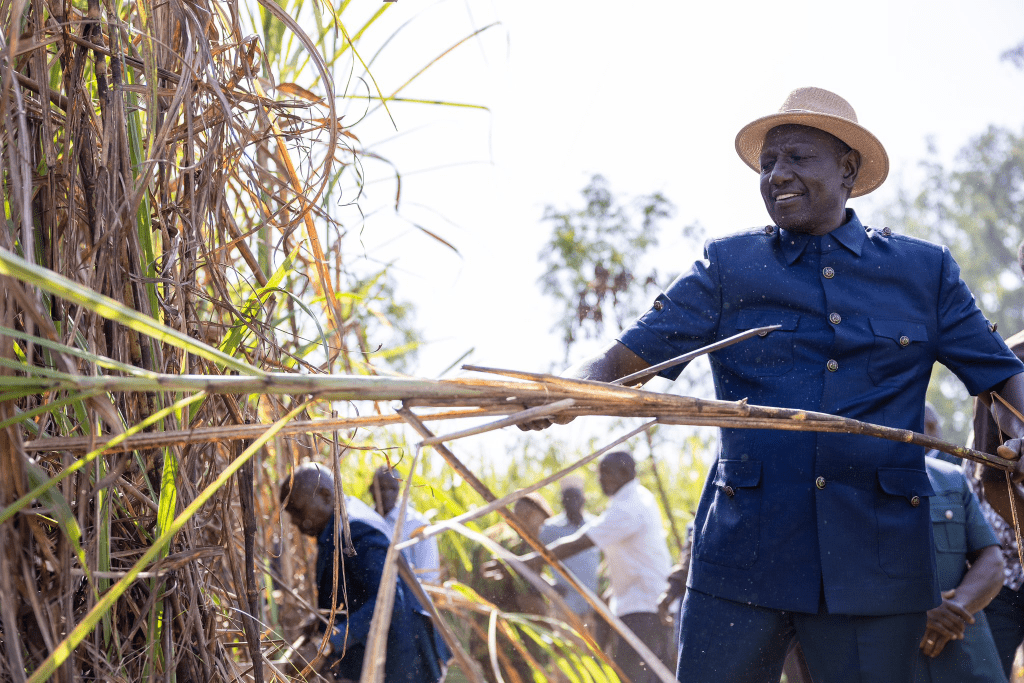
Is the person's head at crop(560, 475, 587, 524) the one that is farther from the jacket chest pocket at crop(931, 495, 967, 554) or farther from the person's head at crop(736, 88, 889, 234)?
the person's head at crop(736, 88, 889, 234)

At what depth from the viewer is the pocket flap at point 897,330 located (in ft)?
7.11

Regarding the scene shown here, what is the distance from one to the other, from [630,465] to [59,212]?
413 centimetres

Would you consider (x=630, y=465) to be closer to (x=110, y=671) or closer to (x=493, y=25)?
(x=493, y=25)

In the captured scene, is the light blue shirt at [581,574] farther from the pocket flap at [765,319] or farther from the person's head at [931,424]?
the pocket flap at [765,319]

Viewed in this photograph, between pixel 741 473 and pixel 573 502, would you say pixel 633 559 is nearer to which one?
pixel 573 502

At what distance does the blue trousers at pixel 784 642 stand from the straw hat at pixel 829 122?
1157mm

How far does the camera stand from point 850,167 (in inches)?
94.9

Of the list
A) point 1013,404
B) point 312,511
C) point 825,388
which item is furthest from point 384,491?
point 1013,404

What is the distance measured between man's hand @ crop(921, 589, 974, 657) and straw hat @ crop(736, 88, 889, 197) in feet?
4.51

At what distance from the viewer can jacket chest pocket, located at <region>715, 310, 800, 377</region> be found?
2211mm

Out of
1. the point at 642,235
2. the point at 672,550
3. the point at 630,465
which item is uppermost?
the point at 642,235

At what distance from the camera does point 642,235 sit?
8.02 metres

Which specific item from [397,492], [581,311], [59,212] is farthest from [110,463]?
[581,311]

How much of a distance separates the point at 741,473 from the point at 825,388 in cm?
28
